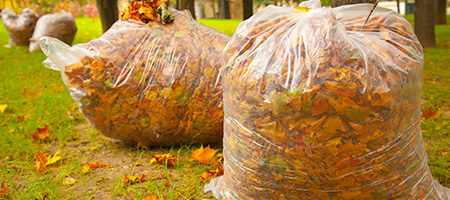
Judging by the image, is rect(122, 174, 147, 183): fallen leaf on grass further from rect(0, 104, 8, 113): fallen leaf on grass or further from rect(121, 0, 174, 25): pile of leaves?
rect(0, 104, 8, 113): fallen leaf on grass

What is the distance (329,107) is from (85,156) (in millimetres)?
1711

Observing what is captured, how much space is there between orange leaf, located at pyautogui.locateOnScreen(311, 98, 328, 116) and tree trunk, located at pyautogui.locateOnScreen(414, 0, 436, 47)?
5565mm

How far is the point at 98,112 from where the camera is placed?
7.29ft

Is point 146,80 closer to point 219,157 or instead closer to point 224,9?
point 219,157

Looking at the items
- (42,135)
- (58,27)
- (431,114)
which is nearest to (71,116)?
(42,135)

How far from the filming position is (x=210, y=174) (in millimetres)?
2023

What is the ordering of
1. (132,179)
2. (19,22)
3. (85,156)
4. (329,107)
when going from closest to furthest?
(329,107) < (132,179) < (85,156) < (19,22)

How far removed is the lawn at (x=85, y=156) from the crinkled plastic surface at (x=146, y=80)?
0.22 metres

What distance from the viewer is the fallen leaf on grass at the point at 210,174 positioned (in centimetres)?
200

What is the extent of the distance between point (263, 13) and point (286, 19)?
0.36ft

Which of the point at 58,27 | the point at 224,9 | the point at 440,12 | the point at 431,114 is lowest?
the point at 224,9

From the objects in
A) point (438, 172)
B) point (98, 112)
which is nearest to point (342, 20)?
point (438, 172)

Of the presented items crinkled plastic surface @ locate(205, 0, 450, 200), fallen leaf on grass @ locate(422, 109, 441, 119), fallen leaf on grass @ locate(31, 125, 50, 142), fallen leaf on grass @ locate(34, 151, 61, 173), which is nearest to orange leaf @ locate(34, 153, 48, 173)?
fallen leaf on grass @ locate(34, 151, 61, 173)

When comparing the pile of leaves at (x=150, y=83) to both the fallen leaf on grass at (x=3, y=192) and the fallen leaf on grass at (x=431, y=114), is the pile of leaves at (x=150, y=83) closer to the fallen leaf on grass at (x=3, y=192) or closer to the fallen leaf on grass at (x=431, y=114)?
the fallen leaf on grass at (x=3, y=192)
